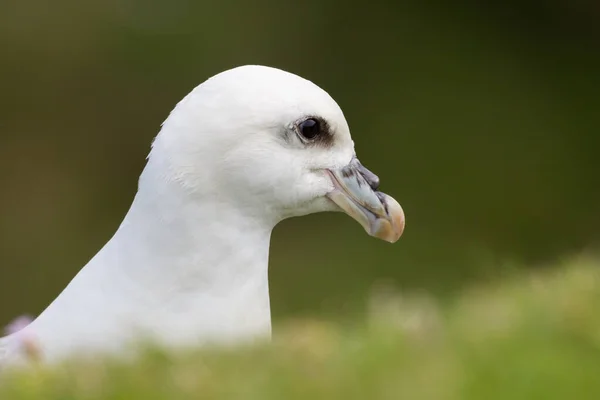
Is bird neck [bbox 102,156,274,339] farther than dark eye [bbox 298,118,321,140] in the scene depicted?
No

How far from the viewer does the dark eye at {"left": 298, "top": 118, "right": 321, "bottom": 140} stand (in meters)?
4.19

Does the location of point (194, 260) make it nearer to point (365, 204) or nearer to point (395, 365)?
point (365, 204)

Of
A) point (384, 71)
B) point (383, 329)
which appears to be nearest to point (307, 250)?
point (384, 71)

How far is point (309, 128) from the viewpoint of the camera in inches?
166

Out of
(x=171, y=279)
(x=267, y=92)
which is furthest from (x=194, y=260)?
(x=267, y=92)

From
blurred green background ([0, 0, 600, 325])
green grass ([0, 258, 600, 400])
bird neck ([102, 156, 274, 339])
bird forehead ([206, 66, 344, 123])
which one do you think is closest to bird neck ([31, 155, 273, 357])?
bird neck ([102, 156, 274, 339])

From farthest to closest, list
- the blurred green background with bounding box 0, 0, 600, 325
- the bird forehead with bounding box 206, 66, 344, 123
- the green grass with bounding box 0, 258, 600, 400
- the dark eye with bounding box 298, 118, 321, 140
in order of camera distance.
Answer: the blurred green background with bounding box 0, 0, 600, 325 < the dark eye with bounding box 298, 118, 321, 140 < the bird forehead with bounding box 206, 66, 344, 123 < the green grass with bounding box 0, 258, 600, 400

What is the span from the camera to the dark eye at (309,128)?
4191 mm

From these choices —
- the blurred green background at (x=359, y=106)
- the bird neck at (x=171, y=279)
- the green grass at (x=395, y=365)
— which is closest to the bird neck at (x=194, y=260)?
the bird neck at (x=171, y=279)

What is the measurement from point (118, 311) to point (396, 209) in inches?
42.9

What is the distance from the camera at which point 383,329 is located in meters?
2.86

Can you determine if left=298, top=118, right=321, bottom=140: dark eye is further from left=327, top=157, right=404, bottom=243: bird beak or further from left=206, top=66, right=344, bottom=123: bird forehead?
left=327, top=157, right=404, bottom=243: bird beak

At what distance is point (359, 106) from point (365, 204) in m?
12.9

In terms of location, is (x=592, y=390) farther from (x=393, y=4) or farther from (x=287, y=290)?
(x=393, y=4)
